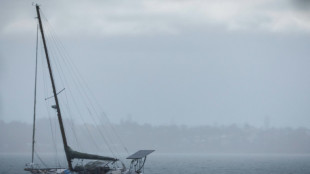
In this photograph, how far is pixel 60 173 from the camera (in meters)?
65.1

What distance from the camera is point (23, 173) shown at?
124 m

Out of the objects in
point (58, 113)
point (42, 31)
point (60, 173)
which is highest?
point (42, 31)

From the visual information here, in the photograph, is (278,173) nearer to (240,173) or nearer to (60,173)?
(240,173)

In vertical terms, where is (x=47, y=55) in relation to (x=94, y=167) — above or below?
above

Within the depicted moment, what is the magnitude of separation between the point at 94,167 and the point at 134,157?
543 centimetres

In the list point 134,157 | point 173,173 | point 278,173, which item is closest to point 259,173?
point 278,173

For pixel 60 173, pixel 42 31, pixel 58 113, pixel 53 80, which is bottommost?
pixel 60 173

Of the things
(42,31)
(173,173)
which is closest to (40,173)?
(42,31)

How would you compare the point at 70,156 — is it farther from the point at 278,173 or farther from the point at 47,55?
the point at 278,173

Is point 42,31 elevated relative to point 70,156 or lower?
elevated

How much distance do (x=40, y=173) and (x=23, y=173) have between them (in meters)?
59.8

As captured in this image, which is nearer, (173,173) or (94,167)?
(94,167)

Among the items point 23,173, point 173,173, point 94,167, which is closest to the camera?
point 94,167

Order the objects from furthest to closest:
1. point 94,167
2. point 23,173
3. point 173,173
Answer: point 173,173 → point 23,173 → point 94,167
